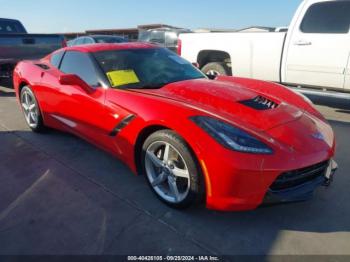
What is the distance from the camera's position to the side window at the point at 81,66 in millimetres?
3377

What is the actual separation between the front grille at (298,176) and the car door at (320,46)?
312 cm

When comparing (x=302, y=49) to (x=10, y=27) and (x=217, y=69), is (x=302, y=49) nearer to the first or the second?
(x=217, y=69)

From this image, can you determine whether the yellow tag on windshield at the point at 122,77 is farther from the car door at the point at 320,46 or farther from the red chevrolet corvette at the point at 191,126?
the car door at the point at 320,46

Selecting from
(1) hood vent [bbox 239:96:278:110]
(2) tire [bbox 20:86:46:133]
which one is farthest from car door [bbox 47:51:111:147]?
(1) hood vent [bbox 239:96:278:110]

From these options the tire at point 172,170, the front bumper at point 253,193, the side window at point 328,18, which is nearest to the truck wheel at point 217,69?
the side window at point 328,18

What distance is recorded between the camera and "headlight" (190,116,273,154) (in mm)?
2262

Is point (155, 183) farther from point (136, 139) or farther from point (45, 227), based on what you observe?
point (45, 227)

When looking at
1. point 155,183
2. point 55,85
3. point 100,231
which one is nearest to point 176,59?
→ point 55,85

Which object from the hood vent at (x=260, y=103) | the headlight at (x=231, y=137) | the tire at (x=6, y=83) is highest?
the hood vent at (x=260, y=103)

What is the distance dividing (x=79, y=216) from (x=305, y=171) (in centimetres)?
183

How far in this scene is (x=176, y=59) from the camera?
393 cm

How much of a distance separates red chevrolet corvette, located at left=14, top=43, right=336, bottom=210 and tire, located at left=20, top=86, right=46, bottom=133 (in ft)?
1.70

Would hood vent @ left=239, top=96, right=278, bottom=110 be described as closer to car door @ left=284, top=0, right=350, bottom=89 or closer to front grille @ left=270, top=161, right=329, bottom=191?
front grille @ left=270, top=161, right=329, bottom=191

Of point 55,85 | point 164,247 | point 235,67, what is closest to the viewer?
point 164,247
